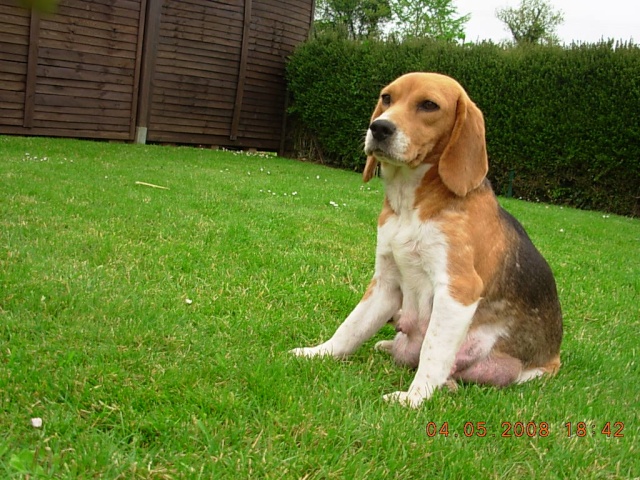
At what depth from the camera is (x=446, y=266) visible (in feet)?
9.50

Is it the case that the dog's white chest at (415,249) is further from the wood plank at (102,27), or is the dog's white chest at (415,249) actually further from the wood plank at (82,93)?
the wood plank at (82,93)

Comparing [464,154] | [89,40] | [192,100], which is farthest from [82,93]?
[464,154]

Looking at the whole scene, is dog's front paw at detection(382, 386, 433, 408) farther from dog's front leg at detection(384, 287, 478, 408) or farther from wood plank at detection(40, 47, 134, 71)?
wood plank at detection(40, 47, 134, 71)

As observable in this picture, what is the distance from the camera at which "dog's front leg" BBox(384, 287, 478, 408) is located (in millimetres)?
2836

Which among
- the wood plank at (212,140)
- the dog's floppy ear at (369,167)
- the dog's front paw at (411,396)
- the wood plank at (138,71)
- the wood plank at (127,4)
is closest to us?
the dog's front paw at (411,396)

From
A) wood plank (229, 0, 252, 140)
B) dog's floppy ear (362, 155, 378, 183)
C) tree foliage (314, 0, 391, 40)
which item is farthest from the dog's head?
tree foliage (314, 0, 391, 40)

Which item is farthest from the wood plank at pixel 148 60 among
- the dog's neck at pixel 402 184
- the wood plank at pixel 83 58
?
the dog's neck at pixel 402 184

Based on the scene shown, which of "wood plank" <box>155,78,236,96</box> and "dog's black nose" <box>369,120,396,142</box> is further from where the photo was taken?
"wood plank" <box>155,78,236,96</box>

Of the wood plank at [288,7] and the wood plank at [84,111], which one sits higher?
the wood plank at [288,7]

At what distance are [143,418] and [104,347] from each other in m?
0.70

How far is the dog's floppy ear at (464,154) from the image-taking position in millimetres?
2967

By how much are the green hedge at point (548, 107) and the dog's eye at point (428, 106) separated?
7455 millimetres

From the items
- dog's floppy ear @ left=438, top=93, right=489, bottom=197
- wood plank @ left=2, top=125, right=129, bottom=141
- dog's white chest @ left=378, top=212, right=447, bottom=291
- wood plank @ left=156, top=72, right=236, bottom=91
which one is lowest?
dog's white chest @ left=378, top=212, right=447, bottom=291

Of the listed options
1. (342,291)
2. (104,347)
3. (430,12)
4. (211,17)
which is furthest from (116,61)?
(430,12)
